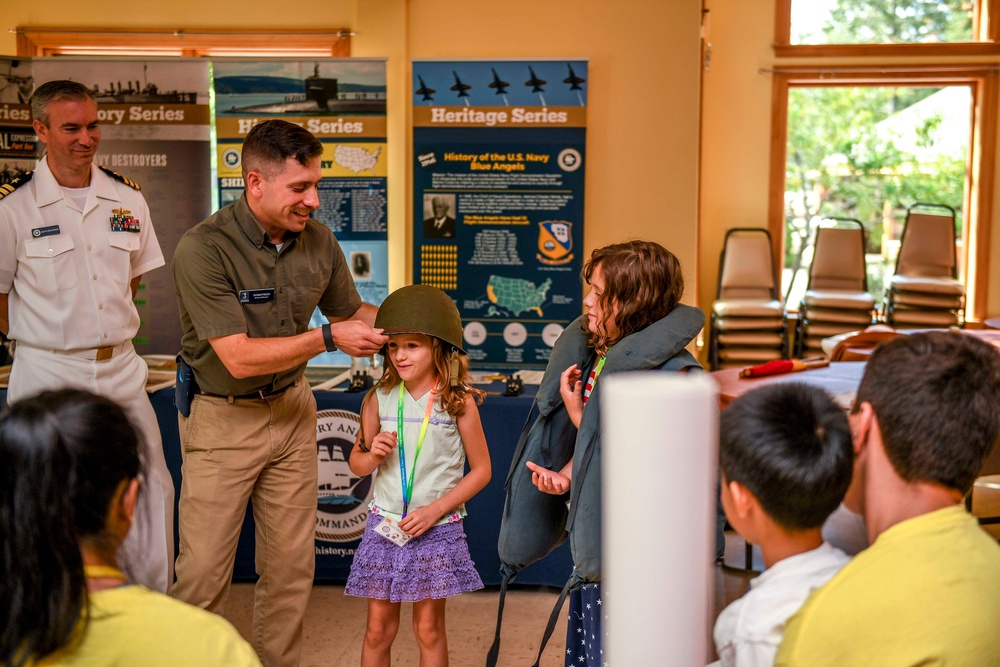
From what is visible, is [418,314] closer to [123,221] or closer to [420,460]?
[420,460]

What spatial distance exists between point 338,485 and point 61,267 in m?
1.40

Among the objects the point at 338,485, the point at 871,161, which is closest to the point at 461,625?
the point at 338,485

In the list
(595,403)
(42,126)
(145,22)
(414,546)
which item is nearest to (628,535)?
(595,403)

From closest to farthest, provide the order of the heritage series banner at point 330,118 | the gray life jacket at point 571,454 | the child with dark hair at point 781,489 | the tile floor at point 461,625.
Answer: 1. the child with dark hair at point 781,489
2. the gray life jacket at point 571,454
3. the tile floor at point 461,625
4. the heritage series banner at point 330,118

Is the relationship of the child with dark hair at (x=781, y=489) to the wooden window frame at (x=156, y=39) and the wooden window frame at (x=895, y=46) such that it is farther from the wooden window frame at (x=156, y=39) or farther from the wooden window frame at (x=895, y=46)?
the wooden window frame at (x=895, y=46)

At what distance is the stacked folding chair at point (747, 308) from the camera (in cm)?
668

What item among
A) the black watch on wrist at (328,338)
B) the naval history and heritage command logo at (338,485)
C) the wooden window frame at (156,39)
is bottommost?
the naval history and heritage command logo at (338,485)

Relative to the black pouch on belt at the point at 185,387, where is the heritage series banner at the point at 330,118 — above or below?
above

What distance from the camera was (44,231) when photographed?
9.17 feet

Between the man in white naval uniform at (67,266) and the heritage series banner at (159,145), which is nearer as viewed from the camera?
the man in white naval uniform at (67,266)

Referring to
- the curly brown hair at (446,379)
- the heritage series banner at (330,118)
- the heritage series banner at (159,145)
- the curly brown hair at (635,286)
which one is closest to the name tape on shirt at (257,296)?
the curly brown hair at (446,379)

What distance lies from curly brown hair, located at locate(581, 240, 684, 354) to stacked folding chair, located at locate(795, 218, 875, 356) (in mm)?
5072

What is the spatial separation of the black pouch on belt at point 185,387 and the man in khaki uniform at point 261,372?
0.02 m

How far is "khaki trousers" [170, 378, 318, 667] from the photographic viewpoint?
245cm
